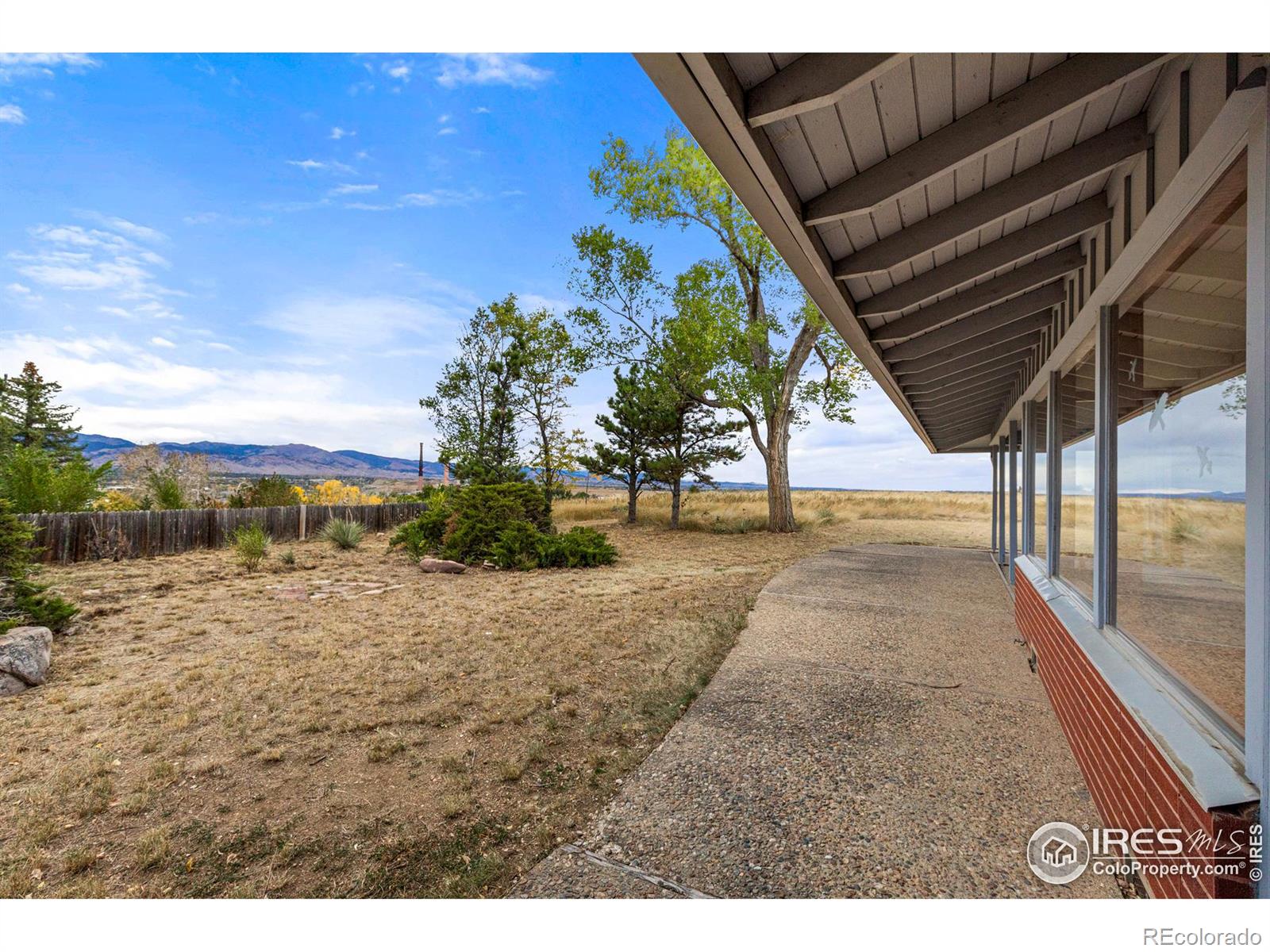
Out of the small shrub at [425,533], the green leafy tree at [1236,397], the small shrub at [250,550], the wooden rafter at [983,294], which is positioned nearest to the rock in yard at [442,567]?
the small shrub at [425,533]

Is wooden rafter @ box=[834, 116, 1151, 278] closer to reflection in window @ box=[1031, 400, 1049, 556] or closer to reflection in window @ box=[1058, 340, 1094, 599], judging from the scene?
reflection in window @ box=[1058, 340, 1094, 599]

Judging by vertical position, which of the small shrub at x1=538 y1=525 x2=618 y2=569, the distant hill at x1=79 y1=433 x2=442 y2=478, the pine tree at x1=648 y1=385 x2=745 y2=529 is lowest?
the small shrub at x1=538 y1=525 x2=618 y2=569

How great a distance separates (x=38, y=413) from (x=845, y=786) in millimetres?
28155

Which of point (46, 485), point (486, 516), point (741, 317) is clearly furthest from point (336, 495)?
point (741, 317)

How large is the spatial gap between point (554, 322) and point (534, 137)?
36.6 metres

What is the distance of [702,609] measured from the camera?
593 centimetres

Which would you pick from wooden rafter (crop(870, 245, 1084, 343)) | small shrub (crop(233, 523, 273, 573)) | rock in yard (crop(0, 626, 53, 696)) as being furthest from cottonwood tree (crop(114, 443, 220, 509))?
wooden rafter (crop(870, 245, 1084, 343))

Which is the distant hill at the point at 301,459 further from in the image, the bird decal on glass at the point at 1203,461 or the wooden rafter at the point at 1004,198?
the bird decal on glass at the point at 1203,461

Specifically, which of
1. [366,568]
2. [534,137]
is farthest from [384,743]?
[534,137]

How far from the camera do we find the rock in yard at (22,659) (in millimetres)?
3727

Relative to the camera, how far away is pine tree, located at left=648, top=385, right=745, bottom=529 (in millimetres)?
14812

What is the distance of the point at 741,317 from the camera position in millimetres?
12789

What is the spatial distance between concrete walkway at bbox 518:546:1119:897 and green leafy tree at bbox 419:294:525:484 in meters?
11.5

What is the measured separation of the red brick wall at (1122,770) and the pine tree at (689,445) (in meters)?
11.6
